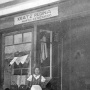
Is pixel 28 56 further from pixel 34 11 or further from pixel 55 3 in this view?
pixel 55 3

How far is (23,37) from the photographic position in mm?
10555

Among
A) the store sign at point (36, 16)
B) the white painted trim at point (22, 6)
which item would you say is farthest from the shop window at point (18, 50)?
the white painted trim at point (22, 6)

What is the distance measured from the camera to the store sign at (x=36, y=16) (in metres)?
9.16

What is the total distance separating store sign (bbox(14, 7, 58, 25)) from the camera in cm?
916

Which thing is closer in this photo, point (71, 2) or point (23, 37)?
point (71, 2)

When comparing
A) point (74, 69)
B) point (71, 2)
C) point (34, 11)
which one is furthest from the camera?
point (34, 11)

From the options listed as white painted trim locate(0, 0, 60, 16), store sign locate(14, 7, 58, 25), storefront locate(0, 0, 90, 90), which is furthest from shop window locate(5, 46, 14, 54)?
white painted trim locate(0, 0, 60, 16)

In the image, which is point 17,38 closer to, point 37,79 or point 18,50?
point 18,50

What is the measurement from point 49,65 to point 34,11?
2050 mm

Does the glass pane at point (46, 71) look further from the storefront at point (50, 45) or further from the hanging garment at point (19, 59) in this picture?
the hanging garment at point (19, 59)

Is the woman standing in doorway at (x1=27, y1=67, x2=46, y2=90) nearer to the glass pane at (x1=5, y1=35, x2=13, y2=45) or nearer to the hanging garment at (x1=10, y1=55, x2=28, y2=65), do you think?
the hanging garment at (x1=10, y1=55, x2=28, y2=65)

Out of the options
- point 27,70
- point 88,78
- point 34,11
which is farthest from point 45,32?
point 88,78

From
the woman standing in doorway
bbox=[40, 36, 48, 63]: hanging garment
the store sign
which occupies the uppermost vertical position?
the store sign

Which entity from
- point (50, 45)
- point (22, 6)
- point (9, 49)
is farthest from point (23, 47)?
point (22, 6)
